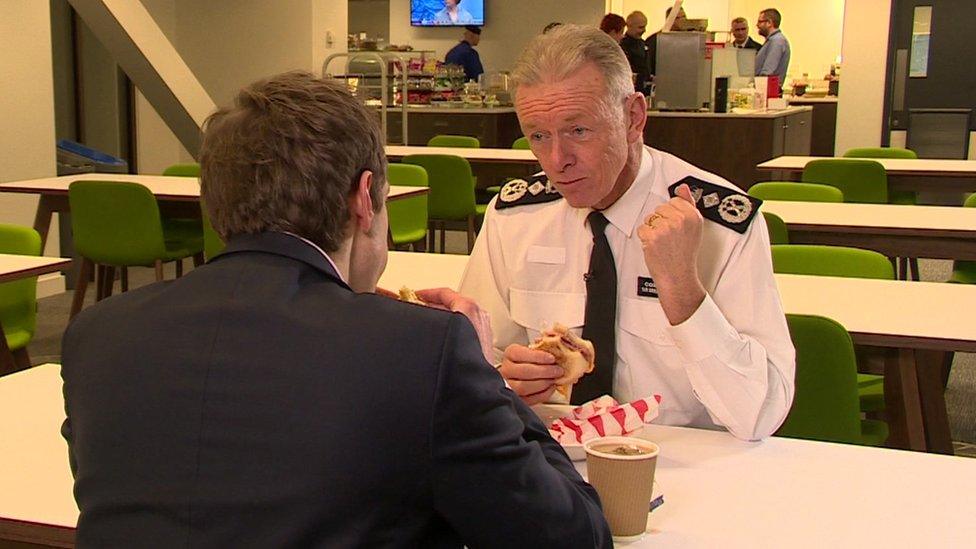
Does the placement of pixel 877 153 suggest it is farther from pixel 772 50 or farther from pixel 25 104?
pixel 25 104

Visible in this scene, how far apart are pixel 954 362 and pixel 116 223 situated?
3.92 metres

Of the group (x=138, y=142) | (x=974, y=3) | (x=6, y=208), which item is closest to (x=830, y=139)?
(x=974, y=3)

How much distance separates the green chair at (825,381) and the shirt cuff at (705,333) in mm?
561

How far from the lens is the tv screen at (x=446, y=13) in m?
12.9

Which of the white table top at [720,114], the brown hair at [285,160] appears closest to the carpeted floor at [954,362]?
the white table top at [720,114]

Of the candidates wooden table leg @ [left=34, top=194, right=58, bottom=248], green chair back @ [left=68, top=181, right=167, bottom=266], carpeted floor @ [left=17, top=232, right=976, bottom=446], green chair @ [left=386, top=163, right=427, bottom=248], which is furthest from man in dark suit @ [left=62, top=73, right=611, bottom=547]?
wooden table leg @ [left=34, top=194, right=58, bottom=248]

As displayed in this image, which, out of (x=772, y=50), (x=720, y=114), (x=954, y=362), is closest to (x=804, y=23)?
(x=772, y=50)

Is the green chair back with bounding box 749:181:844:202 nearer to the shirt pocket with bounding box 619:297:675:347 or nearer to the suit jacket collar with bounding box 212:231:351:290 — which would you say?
the shirt pocket with bounding box 619:297:675:347

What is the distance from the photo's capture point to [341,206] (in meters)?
1.18

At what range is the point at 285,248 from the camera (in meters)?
1.14

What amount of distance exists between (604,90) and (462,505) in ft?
3.58

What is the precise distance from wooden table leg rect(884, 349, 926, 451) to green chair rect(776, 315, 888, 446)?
462mm

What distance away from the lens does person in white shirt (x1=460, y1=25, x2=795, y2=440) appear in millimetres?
1709

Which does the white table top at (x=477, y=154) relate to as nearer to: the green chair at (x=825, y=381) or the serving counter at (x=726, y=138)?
the serving counter at (x=726, y=138)
